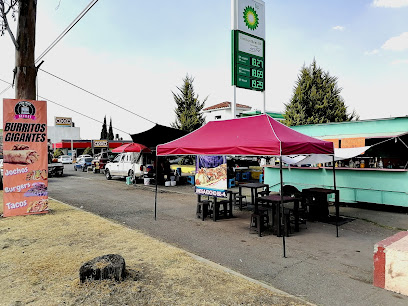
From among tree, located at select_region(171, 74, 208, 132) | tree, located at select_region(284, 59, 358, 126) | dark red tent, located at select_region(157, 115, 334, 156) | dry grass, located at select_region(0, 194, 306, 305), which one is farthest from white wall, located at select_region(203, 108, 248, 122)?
dry grass, located at select_region(0, 194, 306, 305)

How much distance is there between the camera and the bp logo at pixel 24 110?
29.1 ft

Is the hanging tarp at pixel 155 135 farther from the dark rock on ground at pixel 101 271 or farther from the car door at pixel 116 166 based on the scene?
the dark rock on ground at pixel 101 271

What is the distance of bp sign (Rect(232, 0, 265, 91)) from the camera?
1146 cm

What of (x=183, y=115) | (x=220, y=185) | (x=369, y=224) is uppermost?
(x=183, y=115)

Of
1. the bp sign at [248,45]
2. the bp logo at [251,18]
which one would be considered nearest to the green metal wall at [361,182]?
the bp sign at [248,45]

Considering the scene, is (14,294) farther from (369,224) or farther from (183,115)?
(183,115)

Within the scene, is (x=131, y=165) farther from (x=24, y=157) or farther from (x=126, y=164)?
(x=24, y=157)

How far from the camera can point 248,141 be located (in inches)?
270

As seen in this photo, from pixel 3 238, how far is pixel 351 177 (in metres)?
10.8

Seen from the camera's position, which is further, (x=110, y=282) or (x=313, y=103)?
(x=313, y=103)

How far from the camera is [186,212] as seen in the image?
993 cm

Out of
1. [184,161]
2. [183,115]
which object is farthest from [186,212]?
[183,115]

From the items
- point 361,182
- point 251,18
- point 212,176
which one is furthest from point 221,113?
point 212,176

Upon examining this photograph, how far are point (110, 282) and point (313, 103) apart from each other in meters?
25.4
